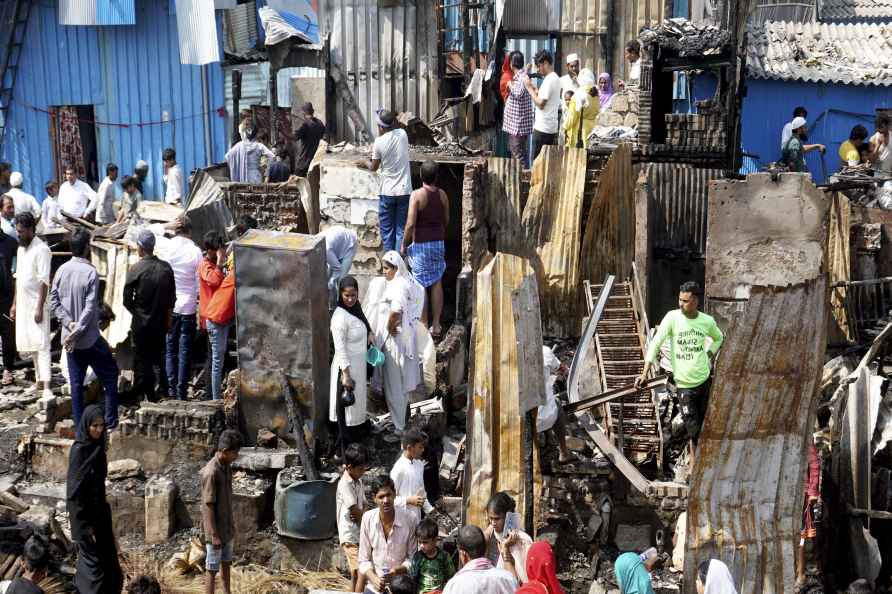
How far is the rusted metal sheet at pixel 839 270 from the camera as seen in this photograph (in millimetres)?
11570

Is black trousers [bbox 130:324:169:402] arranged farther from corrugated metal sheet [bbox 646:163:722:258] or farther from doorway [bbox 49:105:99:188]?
doorway [bbox 49:105:99:188]

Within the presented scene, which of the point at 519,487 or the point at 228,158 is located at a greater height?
the point at 228,158

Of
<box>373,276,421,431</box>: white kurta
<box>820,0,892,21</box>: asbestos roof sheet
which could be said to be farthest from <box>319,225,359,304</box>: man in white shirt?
<box>820,0,892,21</box>: asbestos roof sheet

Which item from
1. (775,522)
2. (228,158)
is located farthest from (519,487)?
(228,158)

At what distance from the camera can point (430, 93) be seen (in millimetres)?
14047

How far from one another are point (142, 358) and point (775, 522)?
574cm

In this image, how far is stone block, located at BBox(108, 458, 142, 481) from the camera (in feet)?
29.3

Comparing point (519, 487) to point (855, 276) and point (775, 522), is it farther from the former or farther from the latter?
point (855, 276)

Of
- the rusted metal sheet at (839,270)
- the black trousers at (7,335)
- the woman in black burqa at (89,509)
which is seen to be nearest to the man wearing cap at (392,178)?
the black trousers at (7,335)

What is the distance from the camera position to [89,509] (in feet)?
23.7

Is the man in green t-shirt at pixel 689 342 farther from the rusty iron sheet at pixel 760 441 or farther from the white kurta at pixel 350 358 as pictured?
the white kurta at pixel 350 358

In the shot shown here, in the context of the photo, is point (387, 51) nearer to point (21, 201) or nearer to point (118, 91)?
point (21, 201)

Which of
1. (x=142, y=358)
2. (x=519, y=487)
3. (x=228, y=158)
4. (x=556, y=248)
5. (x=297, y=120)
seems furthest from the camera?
(x=297, y=120)

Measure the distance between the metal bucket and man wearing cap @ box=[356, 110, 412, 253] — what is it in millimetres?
3153
